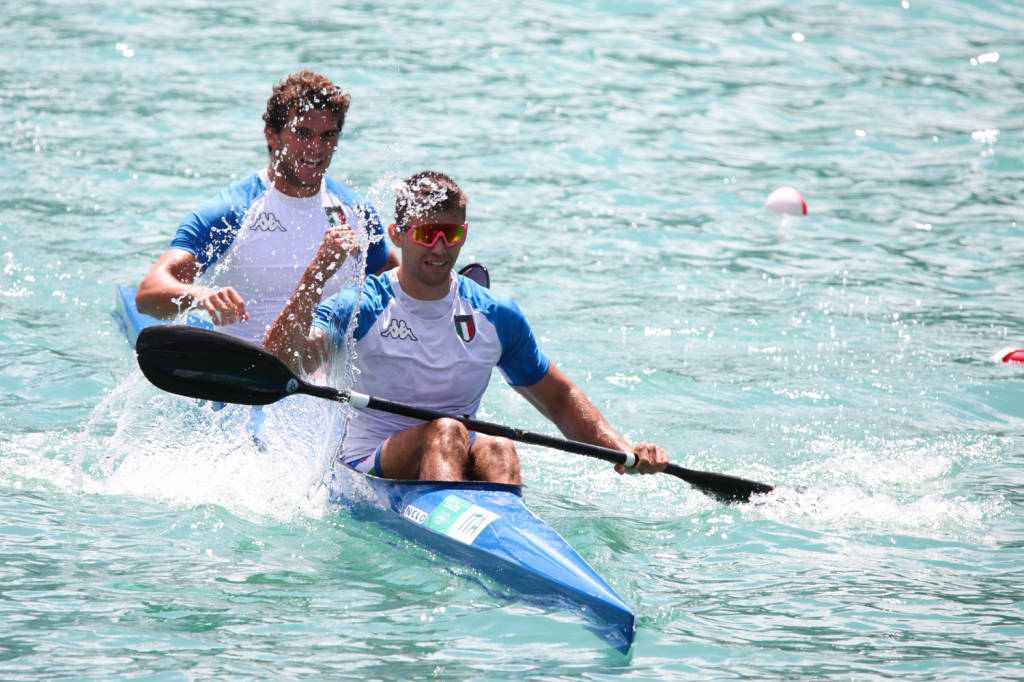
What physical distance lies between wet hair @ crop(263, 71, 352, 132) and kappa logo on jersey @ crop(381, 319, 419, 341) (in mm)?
1302

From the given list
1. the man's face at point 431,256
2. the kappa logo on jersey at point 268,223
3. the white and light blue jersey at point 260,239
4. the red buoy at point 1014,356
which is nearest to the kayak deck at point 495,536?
the man's face at point 431,256

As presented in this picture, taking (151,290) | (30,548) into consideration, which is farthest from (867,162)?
(30,548)

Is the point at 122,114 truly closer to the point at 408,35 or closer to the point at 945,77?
the point at 408,35

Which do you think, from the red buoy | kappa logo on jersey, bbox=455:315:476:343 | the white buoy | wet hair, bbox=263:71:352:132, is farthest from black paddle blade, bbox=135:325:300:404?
the white buoy

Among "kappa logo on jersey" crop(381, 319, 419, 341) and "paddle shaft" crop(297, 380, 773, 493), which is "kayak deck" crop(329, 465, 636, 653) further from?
"kappa logo on jersey" crop(381, 319, 419, 341)

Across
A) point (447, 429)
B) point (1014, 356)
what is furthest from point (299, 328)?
point (1014, 356)

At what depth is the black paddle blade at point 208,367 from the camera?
15.8 feet

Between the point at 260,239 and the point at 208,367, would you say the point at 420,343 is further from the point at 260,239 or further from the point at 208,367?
the point at 260,239

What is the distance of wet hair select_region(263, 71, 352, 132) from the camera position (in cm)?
561

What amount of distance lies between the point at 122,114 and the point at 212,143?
3.92 ft

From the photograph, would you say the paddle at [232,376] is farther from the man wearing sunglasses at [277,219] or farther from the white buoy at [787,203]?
the white buoy at [787,203]

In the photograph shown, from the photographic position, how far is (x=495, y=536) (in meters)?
4.36

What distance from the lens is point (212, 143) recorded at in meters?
11.6

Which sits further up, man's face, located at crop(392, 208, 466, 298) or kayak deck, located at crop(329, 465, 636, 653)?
man's face, located at crop(392, 208, 466, 298)
